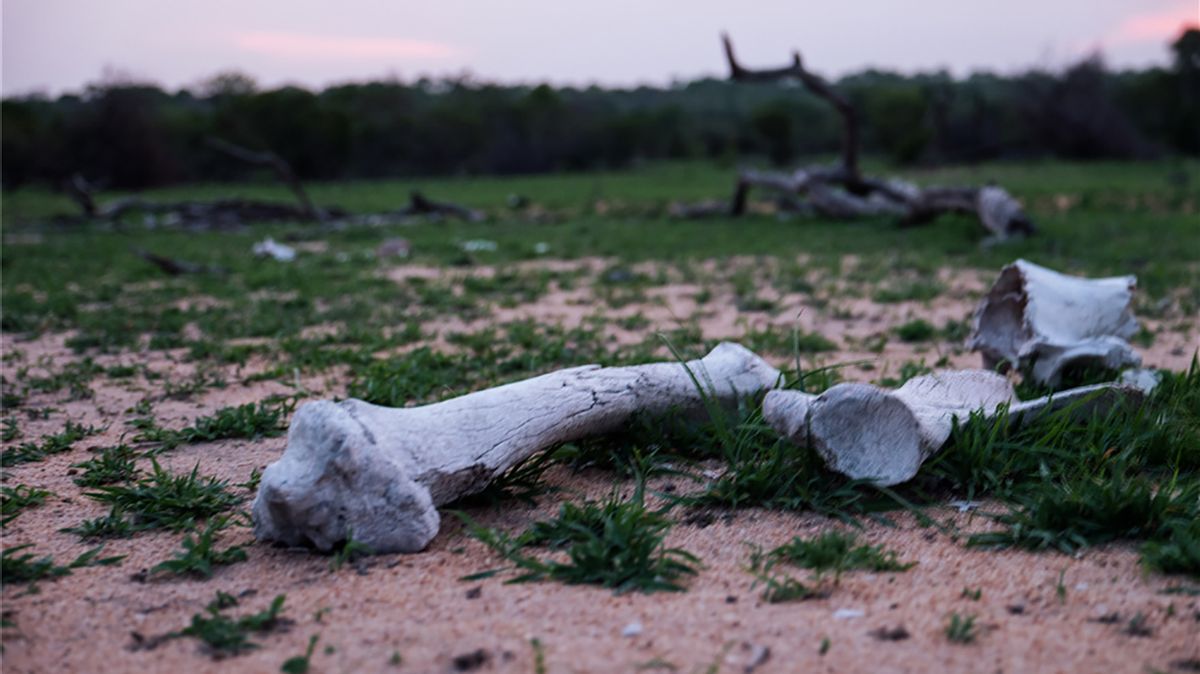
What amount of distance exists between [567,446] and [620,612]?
1006mm

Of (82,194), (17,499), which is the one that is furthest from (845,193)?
(17,499)

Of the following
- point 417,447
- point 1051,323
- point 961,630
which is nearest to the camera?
point 961,630

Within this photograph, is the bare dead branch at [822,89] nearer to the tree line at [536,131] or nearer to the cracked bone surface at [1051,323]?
the cracked bone surface at [1051,323]

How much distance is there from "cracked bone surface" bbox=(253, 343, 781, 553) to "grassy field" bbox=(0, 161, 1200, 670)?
0.08 metres

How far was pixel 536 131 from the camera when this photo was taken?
88.2ft

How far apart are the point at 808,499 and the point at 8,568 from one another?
6.02 feet

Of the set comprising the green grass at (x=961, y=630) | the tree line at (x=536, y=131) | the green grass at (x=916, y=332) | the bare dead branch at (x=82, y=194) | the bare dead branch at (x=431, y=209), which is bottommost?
the green grass at (x=916, y=332)

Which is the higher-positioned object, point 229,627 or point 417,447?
point 417,447

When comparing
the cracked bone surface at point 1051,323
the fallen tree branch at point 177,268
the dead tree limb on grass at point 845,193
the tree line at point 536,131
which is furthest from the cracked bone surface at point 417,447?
the tree line at point 536,131

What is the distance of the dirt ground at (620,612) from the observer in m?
1.83

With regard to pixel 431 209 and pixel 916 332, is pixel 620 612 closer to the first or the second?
pixel 916 332

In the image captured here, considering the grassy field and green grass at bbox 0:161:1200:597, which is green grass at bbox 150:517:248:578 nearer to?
the grassy field

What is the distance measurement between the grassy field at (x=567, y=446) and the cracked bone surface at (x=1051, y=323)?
26 centimetres

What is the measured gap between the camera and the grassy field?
86.9 inches
